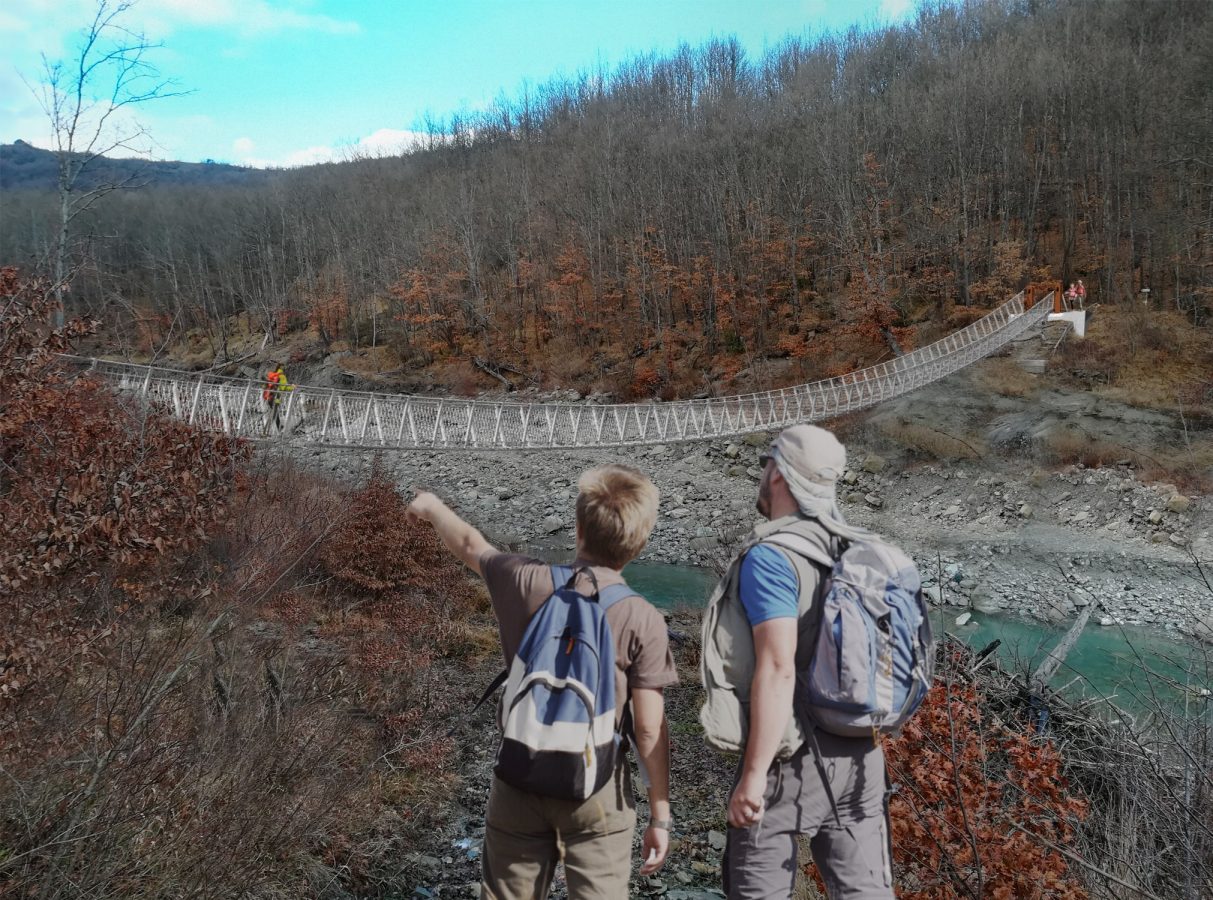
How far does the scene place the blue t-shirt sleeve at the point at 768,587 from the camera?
1355 mm

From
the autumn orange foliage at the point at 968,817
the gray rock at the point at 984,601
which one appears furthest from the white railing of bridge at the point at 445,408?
the autumn orange foliage at the point at 968,817

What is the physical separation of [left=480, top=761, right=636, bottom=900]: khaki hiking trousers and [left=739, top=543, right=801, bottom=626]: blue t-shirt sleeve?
0.38 metres

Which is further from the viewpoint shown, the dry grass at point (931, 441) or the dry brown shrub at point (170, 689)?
the dry grass at point (931, 441)

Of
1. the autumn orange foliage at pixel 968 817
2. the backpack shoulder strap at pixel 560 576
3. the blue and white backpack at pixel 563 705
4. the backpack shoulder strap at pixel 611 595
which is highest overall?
the backpack shoulder strap at pixel 560 576

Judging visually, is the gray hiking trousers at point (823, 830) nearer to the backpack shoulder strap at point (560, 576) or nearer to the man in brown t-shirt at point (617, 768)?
the man in brown t-shirt at point (617, 768)

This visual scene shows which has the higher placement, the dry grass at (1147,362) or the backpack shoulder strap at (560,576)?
the backpack shoulder strap at (560,576)

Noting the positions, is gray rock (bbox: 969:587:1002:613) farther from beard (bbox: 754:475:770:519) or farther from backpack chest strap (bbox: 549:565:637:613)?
backpack chest strap (bbox: 549:565:637:613)

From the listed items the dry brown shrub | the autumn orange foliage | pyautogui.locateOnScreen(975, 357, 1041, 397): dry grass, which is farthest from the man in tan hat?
pyautogui.locateOnScreen(975, 357, 1041, 397): dry grass

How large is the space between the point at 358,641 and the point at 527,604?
6.26 metres

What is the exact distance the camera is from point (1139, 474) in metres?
14.2

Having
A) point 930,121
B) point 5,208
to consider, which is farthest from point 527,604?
point 5,208

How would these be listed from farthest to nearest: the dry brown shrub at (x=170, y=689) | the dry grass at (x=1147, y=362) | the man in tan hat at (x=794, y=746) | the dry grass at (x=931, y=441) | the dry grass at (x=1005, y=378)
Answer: the dry grass at (x=1005, y=378) < the dry grass at (x=931, y=441) < the dry grass at (x=1147, y=362) < the dry brown shrub at (x=170, y=689) < the man in tan hat at (x=794, y=746)

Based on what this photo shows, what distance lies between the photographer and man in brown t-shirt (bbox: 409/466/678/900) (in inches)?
56.3

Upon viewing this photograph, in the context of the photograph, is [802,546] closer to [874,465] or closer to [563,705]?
[563,705]
